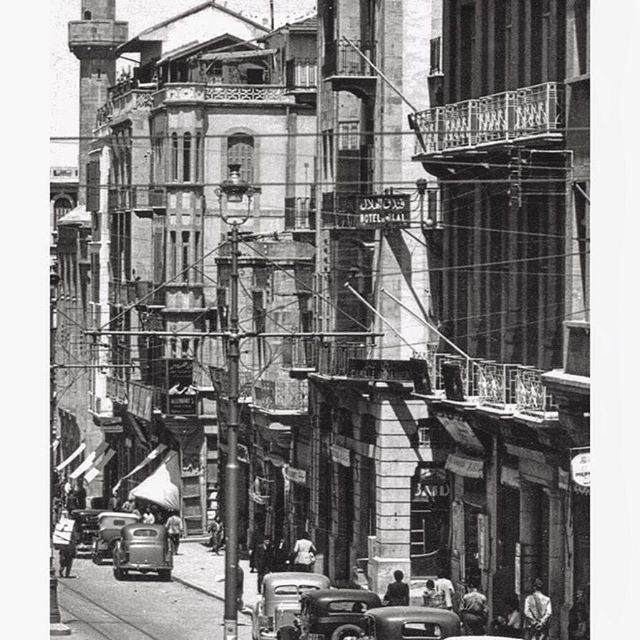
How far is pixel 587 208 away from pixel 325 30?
9.90 m

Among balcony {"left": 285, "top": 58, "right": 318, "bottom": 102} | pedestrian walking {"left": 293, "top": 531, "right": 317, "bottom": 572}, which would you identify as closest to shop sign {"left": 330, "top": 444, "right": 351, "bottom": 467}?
pedestrian walking {"left": 293, "top": 531, "right": 317, "bottom": 572}

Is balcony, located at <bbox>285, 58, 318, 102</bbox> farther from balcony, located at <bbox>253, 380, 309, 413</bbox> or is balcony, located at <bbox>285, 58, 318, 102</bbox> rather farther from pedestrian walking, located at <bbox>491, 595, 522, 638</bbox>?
pedestrian walking, located at <bbox>491, 595, 522, 638</bbox>

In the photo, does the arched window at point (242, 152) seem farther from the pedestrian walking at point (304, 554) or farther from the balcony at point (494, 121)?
the pedestrian walking at point (304, 554)

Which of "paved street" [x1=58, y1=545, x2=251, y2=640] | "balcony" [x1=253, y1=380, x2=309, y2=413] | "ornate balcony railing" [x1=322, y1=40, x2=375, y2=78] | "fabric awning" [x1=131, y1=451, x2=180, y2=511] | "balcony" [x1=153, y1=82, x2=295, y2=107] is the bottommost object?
"paved street" [x1=58, y1=545, x2=251, y2=640]

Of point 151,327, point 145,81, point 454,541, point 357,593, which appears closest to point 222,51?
point 145,81

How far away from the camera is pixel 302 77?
1251 inches

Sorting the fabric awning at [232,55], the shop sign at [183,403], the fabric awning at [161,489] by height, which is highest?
the fabric awning at [232,55]

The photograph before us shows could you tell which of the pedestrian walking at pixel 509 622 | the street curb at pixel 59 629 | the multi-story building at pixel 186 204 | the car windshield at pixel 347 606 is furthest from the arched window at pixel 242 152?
the pedestrian walking at pixel 509 622

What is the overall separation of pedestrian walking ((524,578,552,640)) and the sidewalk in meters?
5.34

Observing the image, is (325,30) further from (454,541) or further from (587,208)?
(587,208)

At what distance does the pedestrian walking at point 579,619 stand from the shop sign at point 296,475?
7.98 meters

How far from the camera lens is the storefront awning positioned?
24.0 meters

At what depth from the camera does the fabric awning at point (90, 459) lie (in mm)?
27859

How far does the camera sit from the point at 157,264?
3253cm
